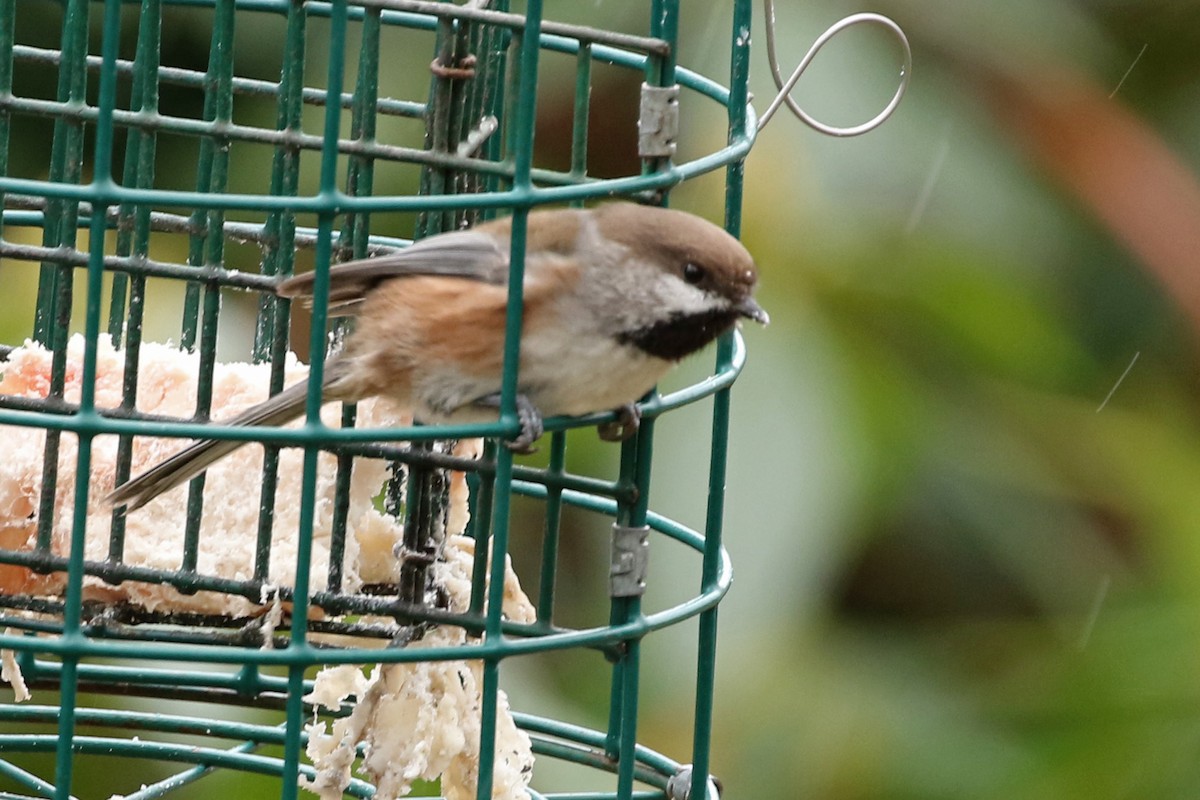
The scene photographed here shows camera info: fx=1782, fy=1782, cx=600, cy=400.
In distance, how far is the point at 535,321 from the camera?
3.24 m

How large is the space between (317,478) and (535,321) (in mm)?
526

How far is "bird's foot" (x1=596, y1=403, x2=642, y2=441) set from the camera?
3.27 meters

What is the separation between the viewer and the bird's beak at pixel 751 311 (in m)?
3.26

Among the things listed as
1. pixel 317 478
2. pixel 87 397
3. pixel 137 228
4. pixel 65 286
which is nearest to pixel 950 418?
pixel 317 478

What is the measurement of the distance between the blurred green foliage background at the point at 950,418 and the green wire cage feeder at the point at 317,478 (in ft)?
3.25

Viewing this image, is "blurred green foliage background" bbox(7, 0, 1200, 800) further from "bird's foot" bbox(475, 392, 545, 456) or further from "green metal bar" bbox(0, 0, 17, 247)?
"bird's foot" bbox(475, 392, 545, 456)

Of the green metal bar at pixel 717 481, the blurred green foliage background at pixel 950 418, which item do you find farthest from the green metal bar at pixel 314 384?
the blurred green foliage background at pixel 950 418

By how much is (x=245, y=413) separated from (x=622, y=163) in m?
2.86

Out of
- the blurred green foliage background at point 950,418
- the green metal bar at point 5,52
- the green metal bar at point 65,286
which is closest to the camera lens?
the green metal bar at point 65,286

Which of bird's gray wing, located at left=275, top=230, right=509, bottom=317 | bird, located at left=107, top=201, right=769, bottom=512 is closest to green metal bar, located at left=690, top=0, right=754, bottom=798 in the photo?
bird, located at left=107, top=201, right=769, bottom=512

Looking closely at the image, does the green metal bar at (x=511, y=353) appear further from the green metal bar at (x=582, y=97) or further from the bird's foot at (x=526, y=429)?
the green metal bar at (x=582, y=97)

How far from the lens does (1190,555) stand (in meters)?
4.83

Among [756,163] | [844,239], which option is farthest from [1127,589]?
[756,163]

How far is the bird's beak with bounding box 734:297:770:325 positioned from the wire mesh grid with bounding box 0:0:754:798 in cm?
15
